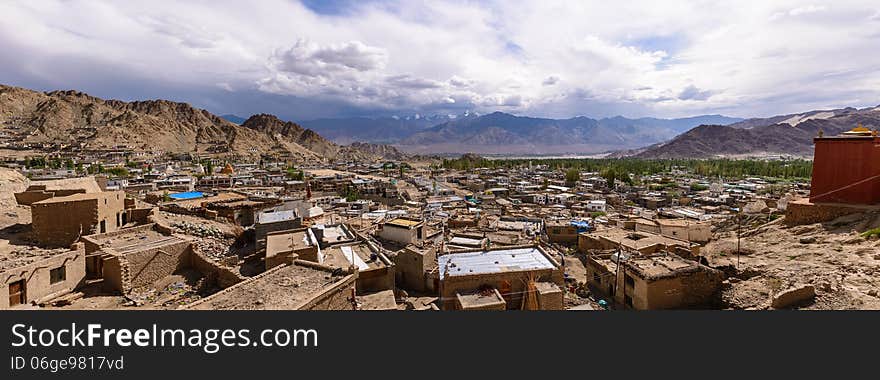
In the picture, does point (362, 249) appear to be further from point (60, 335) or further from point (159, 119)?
point (159, 119)

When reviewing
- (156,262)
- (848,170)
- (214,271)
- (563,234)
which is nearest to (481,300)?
(214,271)

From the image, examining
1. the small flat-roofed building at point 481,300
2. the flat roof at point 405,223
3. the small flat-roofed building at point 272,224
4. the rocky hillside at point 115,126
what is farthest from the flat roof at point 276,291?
the rocky hillside at point 115,126

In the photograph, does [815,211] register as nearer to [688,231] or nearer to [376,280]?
[688,231]

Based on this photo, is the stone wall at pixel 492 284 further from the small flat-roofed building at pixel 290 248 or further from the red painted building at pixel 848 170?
the red painted building at pixel 848 170

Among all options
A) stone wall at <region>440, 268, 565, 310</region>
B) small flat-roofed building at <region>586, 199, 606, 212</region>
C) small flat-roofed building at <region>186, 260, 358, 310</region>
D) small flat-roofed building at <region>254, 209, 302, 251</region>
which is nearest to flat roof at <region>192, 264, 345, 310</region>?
small flat-roofed building at <region>186, 260, 358, 310</region>

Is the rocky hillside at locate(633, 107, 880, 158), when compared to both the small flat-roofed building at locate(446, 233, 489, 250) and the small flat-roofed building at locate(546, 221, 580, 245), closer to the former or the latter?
the small flat-roofed building at locate(546, 221, 580, 245)

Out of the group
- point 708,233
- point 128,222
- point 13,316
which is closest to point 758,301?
point 13,316

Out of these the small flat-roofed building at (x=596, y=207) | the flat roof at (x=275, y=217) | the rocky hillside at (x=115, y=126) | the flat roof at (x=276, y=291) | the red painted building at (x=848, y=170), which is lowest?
the small flat-roofed building at (x=596, y=207)
